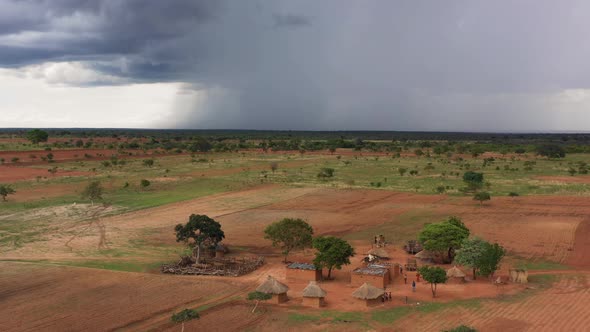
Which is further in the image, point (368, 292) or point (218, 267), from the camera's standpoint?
point (218, 267)

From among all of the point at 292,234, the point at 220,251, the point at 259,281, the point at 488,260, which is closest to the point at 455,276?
the point at 488,260

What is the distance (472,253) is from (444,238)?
12.1ft

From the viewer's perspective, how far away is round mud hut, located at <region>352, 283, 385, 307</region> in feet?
86.3

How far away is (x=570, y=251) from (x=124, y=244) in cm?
3329

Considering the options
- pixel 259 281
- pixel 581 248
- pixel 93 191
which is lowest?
pixel 259 281

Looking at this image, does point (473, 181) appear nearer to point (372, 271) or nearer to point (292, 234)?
point (292, 234)

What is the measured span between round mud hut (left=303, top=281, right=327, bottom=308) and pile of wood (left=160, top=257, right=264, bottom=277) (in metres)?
6.84

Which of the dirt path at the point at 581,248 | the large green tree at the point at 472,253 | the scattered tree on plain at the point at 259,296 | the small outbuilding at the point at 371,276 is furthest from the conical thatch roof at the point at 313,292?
the dirt path at the point at 581,248

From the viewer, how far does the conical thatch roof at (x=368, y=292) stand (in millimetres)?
26297

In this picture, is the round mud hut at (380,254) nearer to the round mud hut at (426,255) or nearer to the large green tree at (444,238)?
the round mud hut at (426,255)

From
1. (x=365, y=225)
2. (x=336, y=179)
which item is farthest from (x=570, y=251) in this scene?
(x=336, y=179)

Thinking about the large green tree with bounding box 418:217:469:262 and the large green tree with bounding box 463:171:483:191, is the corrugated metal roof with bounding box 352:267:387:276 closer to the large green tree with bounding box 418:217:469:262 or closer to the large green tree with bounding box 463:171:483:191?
the large green tree with bounding box 418:217:469:262

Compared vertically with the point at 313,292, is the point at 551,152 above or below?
above

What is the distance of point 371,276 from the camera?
2923cm
